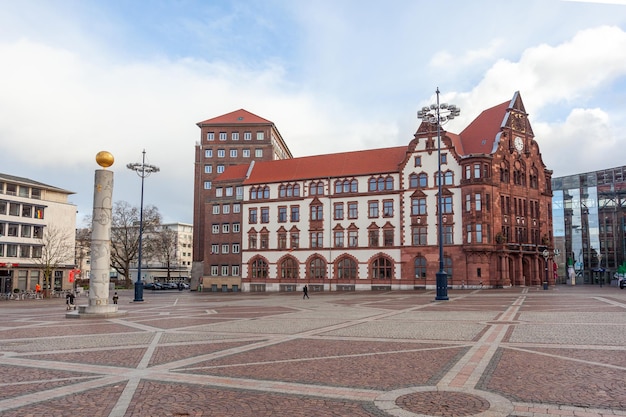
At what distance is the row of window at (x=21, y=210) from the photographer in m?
66.8

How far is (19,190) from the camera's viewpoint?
6981 cm

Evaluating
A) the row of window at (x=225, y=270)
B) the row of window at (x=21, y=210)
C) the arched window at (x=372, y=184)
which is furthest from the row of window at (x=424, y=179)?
the row of window at (x=21, y=210)

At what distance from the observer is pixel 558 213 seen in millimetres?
94875

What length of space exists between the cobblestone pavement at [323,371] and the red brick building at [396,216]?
40730 millimetres

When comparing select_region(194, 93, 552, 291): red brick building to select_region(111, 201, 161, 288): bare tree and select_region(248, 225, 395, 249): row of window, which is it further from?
select_region(111, 201, 161, 288): bare tree

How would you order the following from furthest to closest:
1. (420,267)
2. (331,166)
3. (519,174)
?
(331,166), (519,174), (420,267)

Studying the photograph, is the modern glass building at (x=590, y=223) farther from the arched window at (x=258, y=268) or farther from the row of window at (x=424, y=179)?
the arched window at (x=258, y=268)

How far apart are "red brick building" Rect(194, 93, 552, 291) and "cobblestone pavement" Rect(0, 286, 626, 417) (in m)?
40.7

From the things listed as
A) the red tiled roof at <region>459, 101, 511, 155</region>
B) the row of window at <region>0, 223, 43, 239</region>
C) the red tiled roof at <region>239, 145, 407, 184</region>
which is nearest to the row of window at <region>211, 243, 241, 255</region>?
the red tiled roof at <region>239, 145, 407, 184</region>

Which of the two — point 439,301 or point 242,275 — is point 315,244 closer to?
point 242,275

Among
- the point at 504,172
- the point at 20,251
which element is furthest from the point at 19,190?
the point at 504,172

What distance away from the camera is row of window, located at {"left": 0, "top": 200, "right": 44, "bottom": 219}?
6681 cm

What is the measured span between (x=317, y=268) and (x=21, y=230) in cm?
4028

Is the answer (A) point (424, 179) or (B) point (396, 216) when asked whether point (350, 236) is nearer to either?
(B) point (396, 216)
